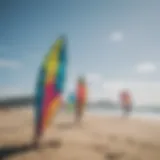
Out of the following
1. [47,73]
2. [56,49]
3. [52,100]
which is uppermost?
[56,49]

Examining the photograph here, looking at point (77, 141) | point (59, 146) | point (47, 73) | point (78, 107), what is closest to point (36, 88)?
point (47, 73)

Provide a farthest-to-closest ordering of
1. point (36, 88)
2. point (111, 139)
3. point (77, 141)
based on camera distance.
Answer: point (111, 139) < point (77, 141) < point (36, 88)

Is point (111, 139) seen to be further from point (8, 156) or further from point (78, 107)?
point (78, 107)

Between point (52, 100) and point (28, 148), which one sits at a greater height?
point (52, 100)

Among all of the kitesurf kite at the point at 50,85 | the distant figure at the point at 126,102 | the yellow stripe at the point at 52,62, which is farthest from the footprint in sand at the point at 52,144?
the distant figure at the point at 126,102

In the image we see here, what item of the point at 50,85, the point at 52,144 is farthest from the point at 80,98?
the point at 50,85

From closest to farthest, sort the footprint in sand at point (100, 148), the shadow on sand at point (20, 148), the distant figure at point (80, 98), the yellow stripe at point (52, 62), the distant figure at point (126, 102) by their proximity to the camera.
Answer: the shadow on sand at point (20, 148)
the yellow stripe at point (52, 62)
the footprint in sand at point (100, 148)
the distant figure at point (80, 98)
the distant figure at point (126, 102)

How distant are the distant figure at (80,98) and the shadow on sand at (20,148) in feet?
16.8

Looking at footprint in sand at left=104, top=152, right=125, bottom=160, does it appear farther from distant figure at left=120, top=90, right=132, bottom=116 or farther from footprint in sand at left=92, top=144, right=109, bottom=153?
distant figure at left=120, top=90, right=132, bottom=116

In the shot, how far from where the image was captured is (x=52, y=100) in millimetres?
4043

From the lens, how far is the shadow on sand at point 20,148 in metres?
3.52

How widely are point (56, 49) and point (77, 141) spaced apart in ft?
5.78

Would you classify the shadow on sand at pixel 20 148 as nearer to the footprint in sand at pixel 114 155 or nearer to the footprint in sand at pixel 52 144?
the footprint in sand at pixel 52 144

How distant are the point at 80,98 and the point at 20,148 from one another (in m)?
5.88
